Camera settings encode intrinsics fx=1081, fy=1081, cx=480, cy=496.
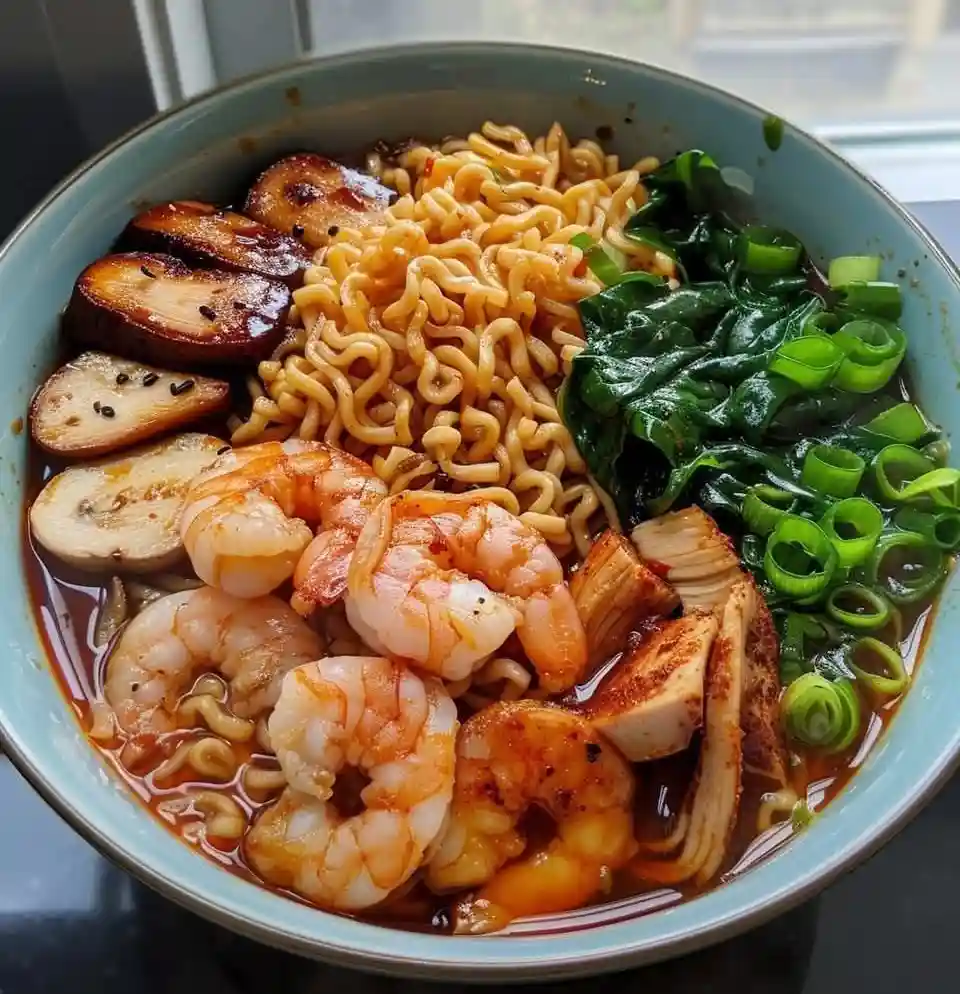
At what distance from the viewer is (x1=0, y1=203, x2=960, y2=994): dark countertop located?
1.77 meters

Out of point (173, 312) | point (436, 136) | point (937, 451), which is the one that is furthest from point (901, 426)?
point (173, 312)

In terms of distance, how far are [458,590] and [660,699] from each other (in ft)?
1.19

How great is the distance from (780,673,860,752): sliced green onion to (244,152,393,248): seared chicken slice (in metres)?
1.40

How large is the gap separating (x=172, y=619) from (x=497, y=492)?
25.5 inches

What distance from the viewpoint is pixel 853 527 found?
203cm

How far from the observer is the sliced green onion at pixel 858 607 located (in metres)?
1.95

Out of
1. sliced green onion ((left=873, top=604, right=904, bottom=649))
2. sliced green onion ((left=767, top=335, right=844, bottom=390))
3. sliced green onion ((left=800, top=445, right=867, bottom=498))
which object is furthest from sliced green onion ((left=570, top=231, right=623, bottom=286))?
sliced green onion ((left=873, top=604, right=904, bottom=649))

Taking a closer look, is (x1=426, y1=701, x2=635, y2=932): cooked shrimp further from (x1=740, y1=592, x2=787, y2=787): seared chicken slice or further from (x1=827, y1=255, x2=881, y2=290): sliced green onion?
(x1=827, y1=255, x2=881, y2=290): sliced green onion

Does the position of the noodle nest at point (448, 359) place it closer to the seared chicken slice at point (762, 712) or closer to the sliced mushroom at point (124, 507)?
the sliced mushroom at point (124, 507)

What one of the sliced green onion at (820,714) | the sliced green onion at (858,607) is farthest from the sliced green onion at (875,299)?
the sliced green onion at (820,714)

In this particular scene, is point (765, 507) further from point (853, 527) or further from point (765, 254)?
point (765, 254)

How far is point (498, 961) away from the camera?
4.83 feet

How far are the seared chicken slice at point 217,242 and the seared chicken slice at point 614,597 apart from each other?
38.1 inches

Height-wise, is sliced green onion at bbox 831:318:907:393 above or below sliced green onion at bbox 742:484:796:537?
above
